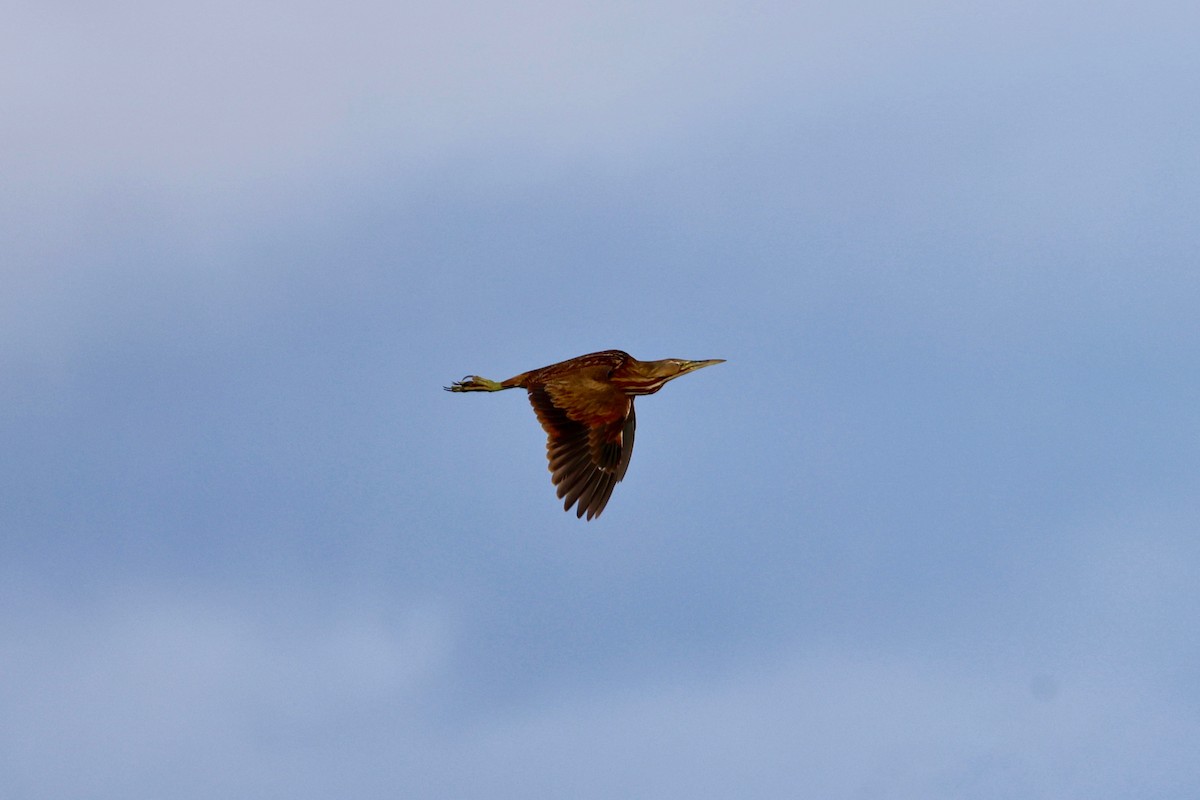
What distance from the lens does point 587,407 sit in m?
138

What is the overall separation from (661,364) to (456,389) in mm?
4617

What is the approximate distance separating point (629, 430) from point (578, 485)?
74.4 inches

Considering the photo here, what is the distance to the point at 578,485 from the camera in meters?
138

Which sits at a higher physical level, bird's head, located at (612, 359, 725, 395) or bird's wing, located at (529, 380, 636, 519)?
bird's head, located at (612, 359, 725, 395)

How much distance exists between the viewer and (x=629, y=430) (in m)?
138

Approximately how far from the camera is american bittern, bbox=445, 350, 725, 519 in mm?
137375

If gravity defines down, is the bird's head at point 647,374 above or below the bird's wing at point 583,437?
above

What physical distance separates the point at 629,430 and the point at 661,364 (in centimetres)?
180

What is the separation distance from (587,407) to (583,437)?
2.37 ft

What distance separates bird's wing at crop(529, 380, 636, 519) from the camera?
137 metres

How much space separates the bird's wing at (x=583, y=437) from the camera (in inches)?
5408

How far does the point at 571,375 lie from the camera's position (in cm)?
13725

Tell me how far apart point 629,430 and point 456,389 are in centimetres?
410

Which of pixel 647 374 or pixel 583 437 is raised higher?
pixel 647 374
